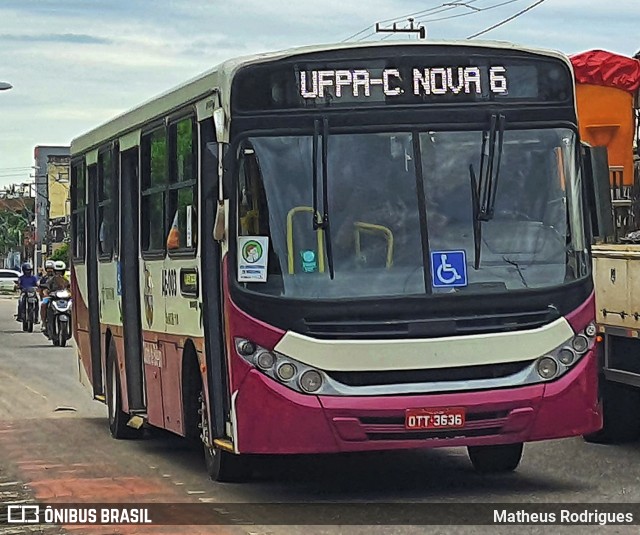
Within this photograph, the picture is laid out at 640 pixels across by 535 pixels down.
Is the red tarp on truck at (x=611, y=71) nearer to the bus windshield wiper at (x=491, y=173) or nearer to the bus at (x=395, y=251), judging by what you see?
the bus at (x=395, y=251)

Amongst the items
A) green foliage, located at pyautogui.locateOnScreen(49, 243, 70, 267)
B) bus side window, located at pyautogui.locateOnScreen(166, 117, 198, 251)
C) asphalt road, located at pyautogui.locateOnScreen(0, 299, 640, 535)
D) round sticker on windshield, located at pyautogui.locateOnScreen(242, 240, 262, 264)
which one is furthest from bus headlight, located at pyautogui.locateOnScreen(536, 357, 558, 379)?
green foliage, located at pyautogui.locateOnScreen(49, 243, 70, 267)

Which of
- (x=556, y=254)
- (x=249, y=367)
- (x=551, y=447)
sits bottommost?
(x=551, y=447)

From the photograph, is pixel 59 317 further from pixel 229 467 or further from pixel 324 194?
pixel 324 194

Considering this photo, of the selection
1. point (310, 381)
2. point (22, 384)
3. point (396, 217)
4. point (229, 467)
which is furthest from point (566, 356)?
point (22, 384)

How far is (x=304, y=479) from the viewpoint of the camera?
39.8ft

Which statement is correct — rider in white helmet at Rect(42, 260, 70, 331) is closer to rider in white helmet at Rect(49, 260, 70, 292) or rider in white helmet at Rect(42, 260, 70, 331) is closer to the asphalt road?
rider in white helmet at Rect(49, 260, 70, 292)

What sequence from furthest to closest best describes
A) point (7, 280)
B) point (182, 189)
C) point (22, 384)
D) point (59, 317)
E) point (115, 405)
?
1. point (7, 280)
2. point (59, 317)
3. point (22, 384)
4. point (115, 405)
5. point (182, 189)

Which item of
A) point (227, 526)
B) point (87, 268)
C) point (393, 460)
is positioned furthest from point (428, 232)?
point (87, 268)

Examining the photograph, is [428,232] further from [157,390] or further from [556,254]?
[157,390]

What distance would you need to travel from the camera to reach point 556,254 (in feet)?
35.3

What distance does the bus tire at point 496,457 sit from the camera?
1209 centimetres

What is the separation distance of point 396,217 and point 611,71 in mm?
5242

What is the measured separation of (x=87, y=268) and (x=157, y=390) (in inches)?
143

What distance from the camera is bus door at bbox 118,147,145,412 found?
553 inches
